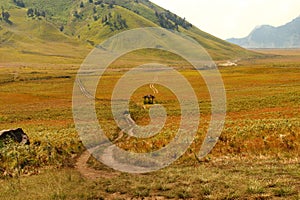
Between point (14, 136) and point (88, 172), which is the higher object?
point (88, 172)

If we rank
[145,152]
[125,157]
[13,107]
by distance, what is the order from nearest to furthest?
[125,157], [145,152], [13,107]

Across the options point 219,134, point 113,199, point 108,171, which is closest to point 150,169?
point 108,171

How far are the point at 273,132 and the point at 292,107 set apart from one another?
93.4 ft

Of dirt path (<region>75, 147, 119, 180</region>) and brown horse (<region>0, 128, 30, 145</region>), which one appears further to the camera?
brown horse (<region>0, 128, 30, 145</region>)

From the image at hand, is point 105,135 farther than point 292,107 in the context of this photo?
No

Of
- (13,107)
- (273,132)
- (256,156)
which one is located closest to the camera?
(256,156)

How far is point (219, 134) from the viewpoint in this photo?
28984mm

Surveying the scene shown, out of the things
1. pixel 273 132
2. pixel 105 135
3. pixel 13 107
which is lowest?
pixel 13 107

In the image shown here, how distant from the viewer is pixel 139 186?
14492mm

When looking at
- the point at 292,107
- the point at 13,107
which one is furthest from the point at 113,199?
the point at 13,107

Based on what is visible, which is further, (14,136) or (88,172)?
(14,136)

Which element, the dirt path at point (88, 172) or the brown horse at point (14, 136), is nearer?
the dirt path at point (88, 172)

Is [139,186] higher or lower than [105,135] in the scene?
higher

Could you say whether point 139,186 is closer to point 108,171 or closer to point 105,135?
point 108,171
